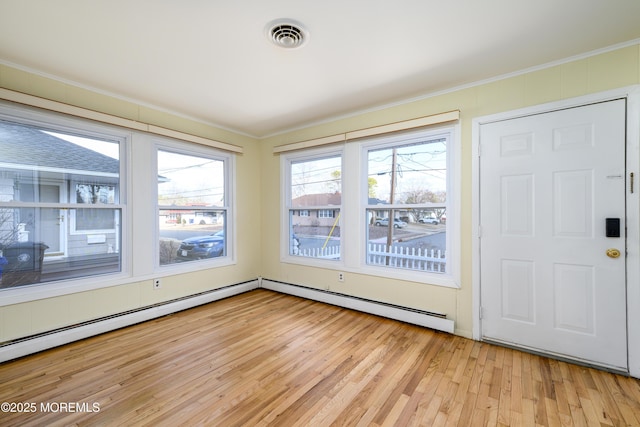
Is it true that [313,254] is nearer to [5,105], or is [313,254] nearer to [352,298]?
[352,298]

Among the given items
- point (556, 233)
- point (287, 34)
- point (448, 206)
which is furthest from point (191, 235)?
point (556, 233)

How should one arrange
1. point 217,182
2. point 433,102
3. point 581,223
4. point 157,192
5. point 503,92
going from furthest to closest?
point 217,182, point 157,192, point 433,102, point 503,92, point 581,223

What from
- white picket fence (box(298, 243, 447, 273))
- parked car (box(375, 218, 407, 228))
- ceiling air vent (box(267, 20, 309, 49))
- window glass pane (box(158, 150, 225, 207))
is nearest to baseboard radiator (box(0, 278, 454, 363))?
white picket fence (box(298, 243, 447, 273))

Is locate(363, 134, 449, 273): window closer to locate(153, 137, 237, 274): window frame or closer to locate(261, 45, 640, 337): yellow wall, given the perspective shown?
locate(261, 45, 640, 337): yellow wall

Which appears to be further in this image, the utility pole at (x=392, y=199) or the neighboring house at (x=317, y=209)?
the neighboring house at (x=317, y=209)

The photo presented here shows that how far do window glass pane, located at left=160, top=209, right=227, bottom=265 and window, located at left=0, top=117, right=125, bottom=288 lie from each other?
0.52 meters

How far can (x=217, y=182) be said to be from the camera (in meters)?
4.04

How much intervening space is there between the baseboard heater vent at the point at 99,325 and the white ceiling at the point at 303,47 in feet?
7.90

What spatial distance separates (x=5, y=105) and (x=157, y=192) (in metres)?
1.39

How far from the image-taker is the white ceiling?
1706mm

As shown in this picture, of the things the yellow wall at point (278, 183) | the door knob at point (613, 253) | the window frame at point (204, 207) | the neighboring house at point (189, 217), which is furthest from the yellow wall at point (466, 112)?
the neighboring house at point (189, 217)

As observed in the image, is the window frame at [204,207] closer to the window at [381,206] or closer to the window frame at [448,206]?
the window at [381,206]

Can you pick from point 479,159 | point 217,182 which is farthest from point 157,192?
point 479,159

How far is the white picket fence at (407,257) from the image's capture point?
294 cm
